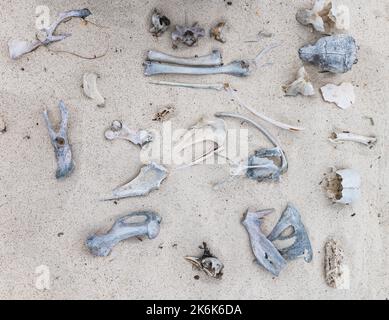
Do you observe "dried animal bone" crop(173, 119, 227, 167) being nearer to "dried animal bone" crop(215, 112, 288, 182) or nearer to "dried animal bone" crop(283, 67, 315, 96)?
"dried animal bone" crop(215, 112, 288, 182)

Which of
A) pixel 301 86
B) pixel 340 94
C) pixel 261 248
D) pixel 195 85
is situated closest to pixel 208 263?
pixel 261 248

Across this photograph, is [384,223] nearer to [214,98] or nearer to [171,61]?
[214,98]

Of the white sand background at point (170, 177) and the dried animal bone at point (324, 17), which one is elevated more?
the dried animal bone at point (324, 17)

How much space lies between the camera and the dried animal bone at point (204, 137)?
3107mm

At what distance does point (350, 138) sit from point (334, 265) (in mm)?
704

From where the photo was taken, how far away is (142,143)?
3.13 m

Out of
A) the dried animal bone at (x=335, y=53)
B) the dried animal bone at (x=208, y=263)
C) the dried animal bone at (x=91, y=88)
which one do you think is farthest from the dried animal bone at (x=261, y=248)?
the dried animal bone at (x=91, y=88)

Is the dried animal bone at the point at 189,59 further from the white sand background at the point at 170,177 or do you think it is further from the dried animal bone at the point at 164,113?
the dried animal bone at the point at 164,113

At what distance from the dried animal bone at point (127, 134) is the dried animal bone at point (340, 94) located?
1011 mm

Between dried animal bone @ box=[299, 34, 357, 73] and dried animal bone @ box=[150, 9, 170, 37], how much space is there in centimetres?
79

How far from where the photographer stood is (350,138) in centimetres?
324

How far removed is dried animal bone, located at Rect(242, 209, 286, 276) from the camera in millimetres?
3133

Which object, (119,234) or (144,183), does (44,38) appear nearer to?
(144,183)

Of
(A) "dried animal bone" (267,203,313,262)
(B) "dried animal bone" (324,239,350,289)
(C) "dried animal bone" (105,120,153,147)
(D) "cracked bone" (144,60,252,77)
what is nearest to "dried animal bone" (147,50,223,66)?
(D) "cracked bone" (144,60,252,77)
